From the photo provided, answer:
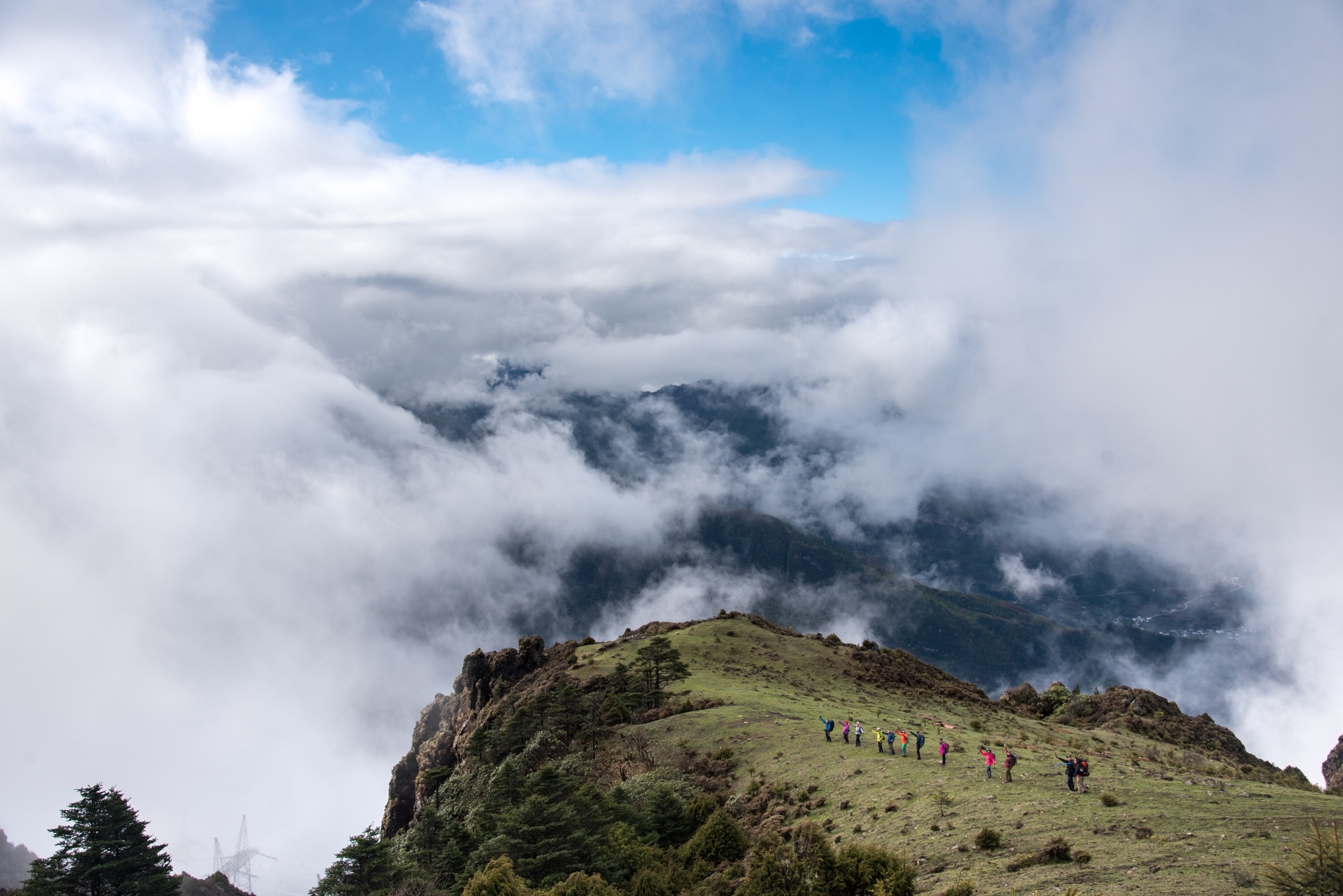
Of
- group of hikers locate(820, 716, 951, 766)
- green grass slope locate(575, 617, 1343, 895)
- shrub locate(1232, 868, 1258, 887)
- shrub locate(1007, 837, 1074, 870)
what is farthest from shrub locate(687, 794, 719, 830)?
shrub locate(1232, 868, 1258, 887)

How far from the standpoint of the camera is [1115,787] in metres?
40.0

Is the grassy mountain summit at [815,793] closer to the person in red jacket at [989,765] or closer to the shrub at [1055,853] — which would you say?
the shrub at [1055,853]

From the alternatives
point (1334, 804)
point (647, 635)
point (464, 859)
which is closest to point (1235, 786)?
point (1334, 804)

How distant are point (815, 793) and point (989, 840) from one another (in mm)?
17200

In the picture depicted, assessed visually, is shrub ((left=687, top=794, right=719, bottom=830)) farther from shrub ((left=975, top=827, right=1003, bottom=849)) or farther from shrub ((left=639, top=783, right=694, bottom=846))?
shrub ((left=975, top=827, right=1003, bottom=849))

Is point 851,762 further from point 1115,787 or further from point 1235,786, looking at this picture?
point 1235,786

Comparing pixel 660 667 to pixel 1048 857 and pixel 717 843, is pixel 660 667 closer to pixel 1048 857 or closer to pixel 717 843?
pixel 717 843

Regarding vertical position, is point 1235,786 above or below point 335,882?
above

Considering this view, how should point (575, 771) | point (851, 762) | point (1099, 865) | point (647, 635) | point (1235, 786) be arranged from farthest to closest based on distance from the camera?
point (647, 635) < point (575, 771) < point (851, 762) < point (1235, 786) < point (1099, 865)

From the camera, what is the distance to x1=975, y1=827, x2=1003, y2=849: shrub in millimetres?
34312

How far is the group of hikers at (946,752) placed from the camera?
40.3m

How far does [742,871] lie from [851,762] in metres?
14.3

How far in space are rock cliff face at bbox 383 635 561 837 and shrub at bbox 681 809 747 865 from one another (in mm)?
63721

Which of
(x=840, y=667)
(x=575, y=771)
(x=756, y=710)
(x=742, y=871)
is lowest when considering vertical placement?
(x=742, y=871)
